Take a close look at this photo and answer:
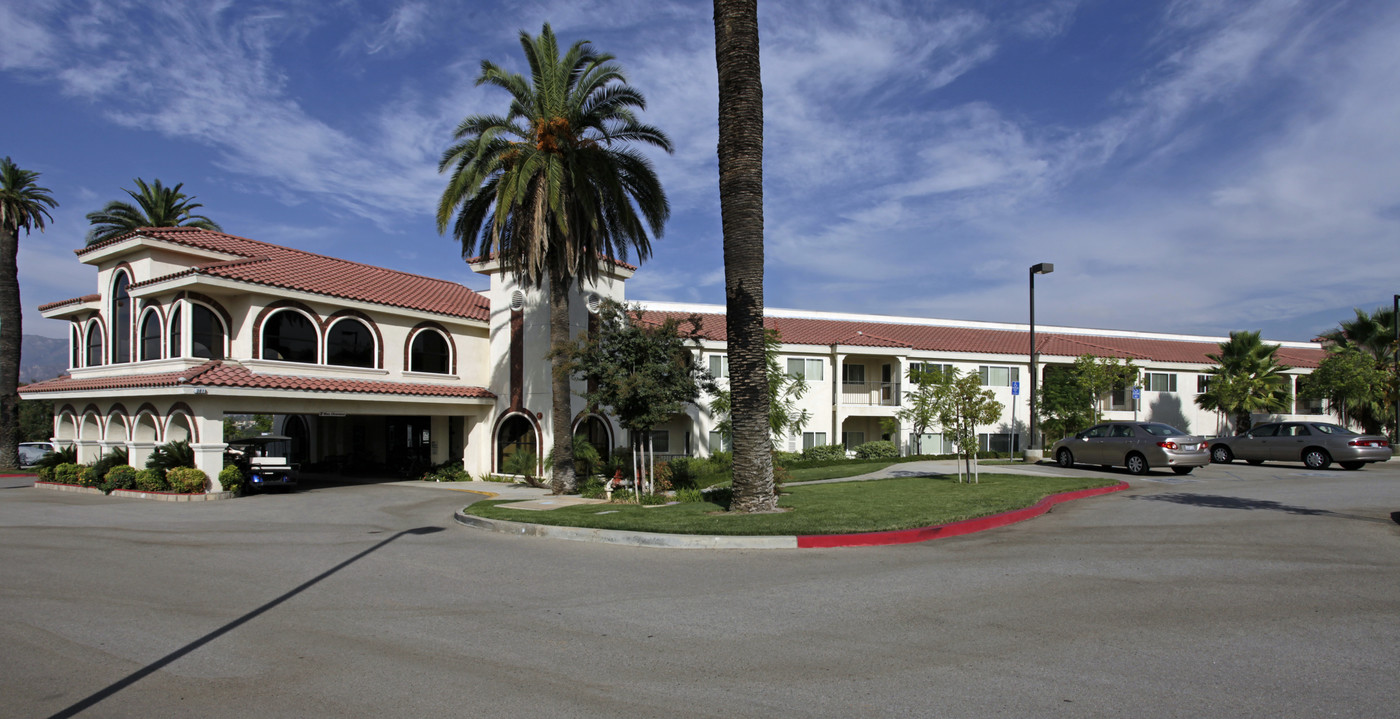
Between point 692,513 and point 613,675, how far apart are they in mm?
8906

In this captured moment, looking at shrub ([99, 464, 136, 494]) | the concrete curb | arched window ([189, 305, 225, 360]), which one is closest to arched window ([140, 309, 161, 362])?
arched window ([189, 305, 225, 360])

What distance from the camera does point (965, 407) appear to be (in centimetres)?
1886

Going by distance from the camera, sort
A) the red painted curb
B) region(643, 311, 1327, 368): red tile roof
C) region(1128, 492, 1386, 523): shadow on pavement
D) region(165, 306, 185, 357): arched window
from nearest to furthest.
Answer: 1. the red painted curb
2. region(1128, 492, 1386, 523): shadow on pavement
3. region(165, 306, 185, 357): arched window
4. region(643, 311, 1327, 368): red tile roof

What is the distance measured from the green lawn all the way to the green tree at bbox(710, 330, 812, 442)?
8989 millimetres

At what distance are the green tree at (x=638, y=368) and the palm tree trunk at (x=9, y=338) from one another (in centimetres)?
3014

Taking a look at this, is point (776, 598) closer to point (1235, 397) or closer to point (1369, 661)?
point (1369, 661)

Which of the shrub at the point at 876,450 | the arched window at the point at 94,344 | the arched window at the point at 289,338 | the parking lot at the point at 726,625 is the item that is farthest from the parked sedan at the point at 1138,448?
the arched window at the point at 94,344

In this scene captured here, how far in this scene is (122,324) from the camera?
1023 inches

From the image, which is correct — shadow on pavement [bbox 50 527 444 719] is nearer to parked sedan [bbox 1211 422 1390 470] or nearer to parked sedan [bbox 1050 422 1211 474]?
parked sedan [bbox 1050 422 1211 474]

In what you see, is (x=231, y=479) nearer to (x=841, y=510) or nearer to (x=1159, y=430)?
(x=841, y=510)

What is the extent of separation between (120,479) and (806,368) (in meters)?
24.3

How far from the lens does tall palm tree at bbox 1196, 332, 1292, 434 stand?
3369 cm

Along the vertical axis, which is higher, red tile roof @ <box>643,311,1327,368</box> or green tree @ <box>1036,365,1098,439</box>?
red tile roof @ <box>643,311,1327,368</box>

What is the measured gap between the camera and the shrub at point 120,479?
77.6 ft
